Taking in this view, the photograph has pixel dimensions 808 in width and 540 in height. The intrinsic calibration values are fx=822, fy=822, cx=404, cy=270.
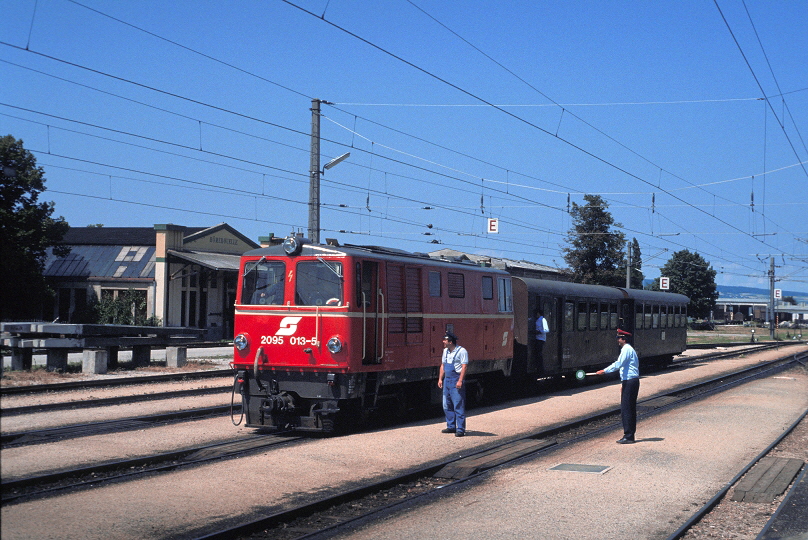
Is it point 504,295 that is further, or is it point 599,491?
point 504,295

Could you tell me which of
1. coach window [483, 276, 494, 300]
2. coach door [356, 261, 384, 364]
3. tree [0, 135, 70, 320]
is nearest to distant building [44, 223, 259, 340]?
tree [0, 135, 70, 320]

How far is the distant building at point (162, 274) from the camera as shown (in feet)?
137

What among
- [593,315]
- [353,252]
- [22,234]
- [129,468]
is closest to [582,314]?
[593,315]

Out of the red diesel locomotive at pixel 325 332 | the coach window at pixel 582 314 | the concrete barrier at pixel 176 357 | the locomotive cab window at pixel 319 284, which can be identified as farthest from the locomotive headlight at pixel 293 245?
the concrete barrier at pixel 176 357

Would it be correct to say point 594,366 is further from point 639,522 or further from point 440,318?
point 639,522

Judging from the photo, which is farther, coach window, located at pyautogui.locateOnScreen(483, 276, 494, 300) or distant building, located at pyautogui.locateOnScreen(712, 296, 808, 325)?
distant building, located at pyautogui.locateOnScreen(712, 296, 808, 325)

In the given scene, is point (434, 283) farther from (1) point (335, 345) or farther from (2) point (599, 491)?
(2) point (599, 491)

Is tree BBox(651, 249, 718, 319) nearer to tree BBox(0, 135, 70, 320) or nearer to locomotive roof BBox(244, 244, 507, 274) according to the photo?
tree BBox(0, 135, 70, 320)

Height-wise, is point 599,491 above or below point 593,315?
below

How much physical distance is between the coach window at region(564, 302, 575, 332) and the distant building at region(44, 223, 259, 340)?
20.7 meters

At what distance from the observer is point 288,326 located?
44.1 ft

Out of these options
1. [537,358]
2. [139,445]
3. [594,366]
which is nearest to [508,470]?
[139,445]

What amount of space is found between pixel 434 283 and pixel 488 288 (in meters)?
2.77

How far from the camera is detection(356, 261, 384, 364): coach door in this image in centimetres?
1345
